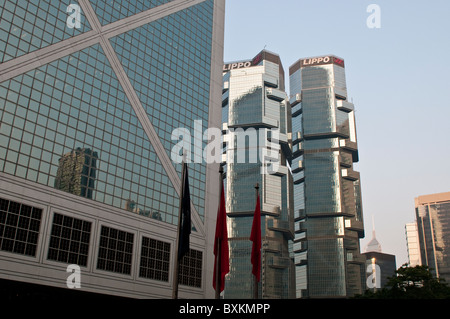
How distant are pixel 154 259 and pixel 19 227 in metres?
18.8

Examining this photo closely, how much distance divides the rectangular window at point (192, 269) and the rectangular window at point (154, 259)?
239cm

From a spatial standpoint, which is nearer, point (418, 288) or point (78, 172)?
point (78, 172)

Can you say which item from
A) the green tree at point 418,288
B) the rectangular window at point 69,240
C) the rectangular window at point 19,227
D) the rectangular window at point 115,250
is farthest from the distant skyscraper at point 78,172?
the green tree at point 418,288

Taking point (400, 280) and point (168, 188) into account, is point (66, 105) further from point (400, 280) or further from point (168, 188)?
point (400, 280)

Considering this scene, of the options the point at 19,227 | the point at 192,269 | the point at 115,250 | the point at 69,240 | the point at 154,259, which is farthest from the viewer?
the point at 192,269

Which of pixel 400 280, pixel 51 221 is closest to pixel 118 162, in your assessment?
pixel 51 221

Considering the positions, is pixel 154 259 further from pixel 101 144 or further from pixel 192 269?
pixel 101 144

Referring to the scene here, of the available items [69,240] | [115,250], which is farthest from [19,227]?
[115,250]

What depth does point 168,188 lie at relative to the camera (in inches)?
2625

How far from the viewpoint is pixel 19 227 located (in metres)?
48.6

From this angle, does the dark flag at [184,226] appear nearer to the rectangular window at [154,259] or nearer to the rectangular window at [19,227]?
the rectangular window at [19,227]

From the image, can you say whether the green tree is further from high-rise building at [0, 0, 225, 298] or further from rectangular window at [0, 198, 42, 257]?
rectangular window at [0, 198, 42, 257]

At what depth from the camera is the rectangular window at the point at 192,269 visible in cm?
6506
